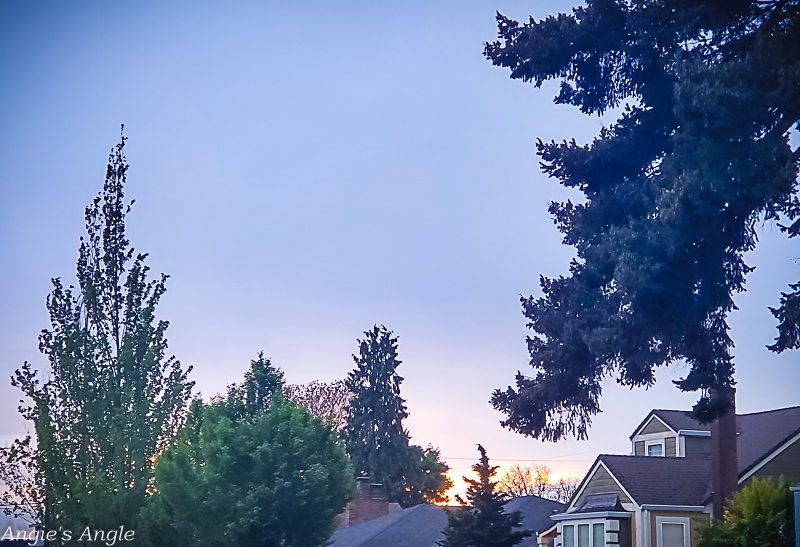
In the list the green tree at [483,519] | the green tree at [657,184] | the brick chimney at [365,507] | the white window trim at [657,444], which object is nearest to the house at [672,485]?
the white window trim at [657,444]

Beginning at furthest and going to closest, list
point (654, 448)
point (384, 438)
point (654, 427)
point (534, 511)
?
point (384, 438)
point (534, 511)
point (654, 427)
point (654, 448)

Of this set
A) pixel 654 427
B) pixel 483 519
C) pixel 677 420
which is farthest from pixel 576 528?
pixel 677 420

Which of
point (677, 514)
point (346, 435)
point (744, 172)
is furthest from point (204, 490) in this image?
point (346, 435)

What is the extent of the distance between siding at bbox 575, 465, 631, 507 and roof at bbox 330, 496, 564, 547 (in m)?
4.18

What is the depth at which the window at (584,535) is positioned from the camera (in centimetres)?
3262

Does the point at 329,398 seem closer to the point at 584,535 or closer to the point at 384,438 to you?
the point at 384,438

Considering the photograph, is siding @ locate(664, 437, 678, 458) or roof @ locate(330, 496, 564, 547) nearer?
siding @ locate(664, 437, 678, 458)

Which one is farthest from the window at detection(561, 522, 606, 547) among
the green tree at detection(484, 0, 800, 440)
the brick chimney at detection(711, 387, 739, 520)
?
the green tree at detection(484, 0, 800, 440)

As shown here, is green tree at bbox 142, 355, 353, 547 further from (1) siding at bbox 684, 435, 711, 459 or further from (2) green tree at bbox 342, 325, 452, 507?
(2) green tree at bbox 342, 325, 452, 507

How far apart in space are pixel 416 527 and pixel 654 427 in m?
10.5

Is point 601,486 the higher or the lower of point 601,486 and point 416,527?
the higher

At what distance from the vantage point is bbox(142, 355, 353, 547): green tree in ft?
93.4

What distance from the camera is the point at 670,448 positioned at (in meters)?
36.9

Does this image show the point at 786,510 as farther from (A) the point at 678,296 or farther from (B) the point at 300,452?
(B) the point at 300,452
